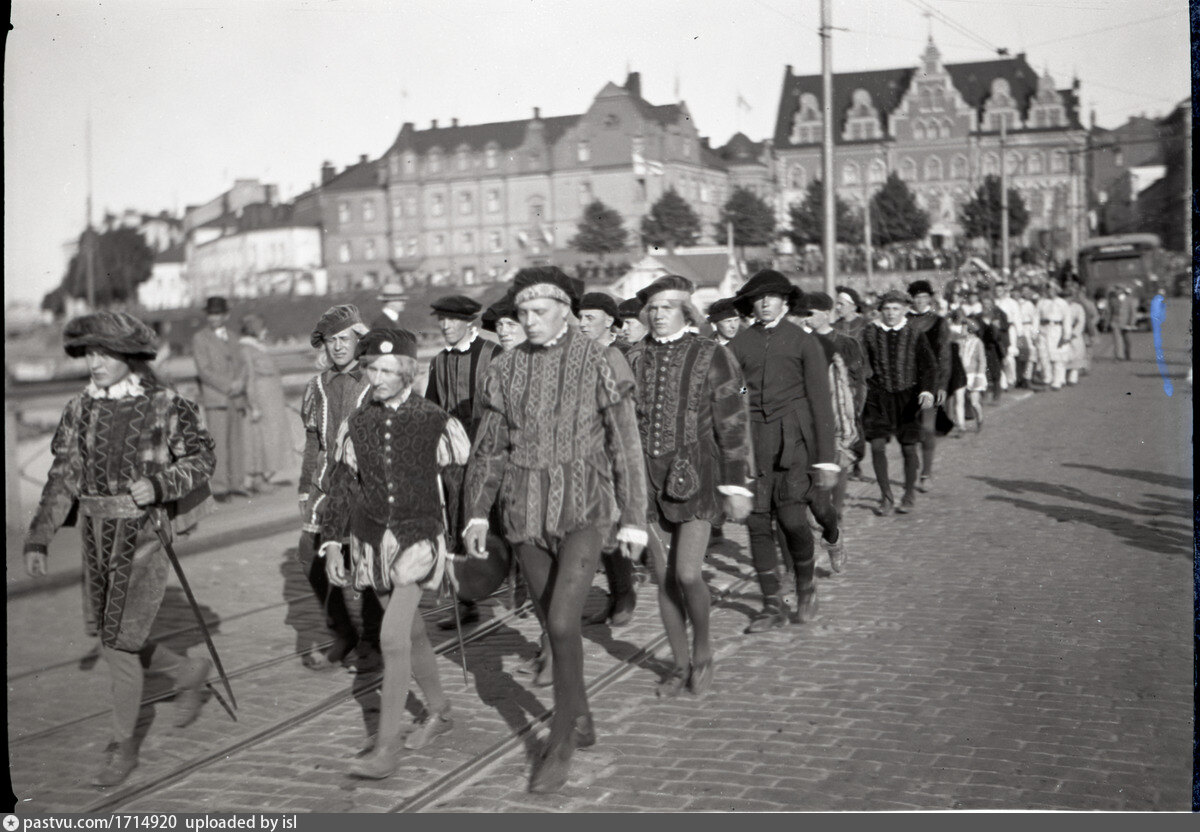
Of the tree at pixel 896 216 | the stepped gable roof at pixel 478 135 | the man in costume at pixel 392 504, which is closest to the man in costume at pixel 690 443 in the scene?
the man in costume at pixel 392 504

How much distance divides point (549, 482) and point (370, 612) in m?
2.35

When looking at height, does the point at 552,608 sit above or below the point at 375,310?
below

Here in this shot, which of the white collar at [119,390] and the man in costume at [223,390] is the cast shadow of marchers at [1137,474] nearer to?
the man in costume at [223,390]

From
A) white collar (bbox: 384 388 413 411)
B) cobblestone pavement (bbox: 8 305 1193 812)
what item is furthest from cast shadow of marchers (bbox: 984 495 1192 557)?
white collar (bbox: 384 388 413 411)

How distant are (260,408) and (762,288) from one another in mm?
7823

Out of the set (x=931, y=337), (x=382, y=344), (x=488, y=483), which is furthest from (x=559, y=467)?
(x=931, y=337)

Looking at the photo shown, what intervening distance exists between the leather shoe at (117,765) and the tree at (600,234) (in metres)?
11.0

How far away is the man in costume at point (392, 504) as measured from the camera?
5383 millimetres

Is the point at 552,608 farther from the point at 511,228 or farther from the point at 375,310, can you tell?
the point at 511,228

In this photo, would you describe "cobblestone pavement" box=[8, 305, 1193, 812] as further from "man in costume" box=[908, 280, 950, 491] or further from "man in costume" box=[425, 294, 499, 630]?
"man in costume" box=[908, 280, 950, 491]

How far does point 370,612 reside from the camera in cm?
720

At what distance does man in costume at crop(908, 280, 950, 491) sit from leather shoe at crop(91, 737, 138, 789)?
7.83m

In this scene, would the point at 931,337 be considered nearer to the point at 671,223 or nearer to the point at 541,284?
the point at 541,284

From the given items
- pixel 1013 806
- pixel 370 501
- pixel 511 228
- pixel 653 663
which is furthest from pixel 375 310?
pixel 1013 806
